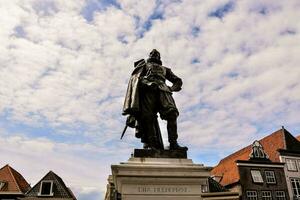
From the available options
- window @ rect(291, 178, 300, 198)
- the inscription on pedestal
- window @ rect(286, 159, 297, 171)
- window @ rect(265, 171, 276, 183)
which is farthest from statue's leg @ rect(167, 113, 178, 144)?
window @ rect(286, 159, 297, 171)

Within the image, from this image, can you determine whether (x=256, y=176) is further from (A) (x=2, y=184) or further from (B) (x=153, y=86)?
(B) (x=153, y=86)

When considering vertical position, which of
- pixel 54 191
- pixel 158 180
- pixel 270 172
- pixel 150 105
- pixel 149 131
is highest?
pixel 270 172

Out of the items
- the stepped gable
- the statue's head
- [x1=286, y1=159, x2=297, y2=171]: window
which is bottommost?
the statue's head

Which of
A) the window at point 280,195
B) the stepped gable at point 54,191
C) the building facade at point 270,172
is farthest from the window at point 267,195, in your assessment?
the stepped gable at point 54,191

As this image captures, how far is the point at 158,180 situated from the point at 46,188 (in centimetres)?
3018

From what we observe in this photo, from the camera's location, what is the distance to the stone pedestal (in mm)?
5809

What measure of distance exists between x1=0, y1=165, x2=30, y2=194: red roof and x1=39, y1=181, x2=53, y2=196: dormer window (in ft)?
6.79

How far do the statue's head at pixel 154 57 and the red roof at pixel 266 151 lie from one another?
29.2m

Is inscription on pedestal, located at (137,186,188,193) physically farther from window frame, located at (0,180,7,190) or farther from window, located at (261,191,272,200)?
window frame, located at (0,180,7,190)

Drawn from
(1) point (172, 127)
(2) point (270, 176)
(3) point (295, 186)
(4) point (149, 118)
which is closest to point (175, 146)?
(1) point (172, 127)

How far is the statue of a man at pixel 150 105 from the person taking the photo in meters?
6.78

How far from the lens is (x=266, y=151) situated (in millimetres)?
38375

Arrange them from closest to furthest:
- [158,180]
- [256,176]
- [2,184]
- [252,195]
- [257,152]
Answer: [158,180] < [252,195] < [2,184] < [256,176] < [257,152]

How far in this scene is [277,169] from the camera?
34969mm
